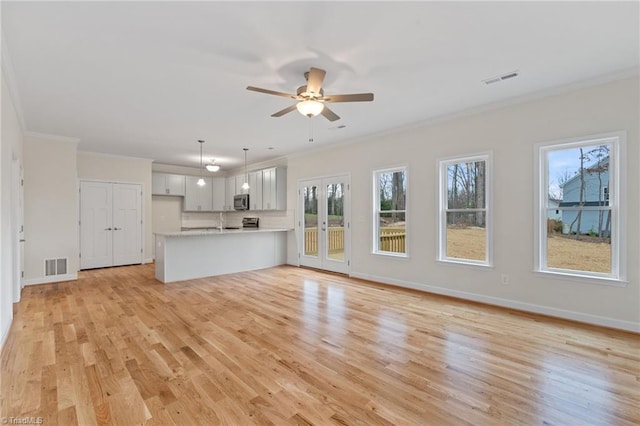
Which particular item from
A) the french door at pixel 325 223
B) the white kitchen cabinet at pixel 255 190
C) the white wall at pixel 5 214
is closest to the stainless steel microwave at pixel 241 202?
the white kitchen cabinet at pixel 255 190

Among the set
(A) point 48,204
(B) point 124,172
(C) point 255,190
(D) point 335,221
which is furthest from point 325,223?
(A) point 48,204

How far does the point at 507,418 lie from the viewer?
6.19 feet

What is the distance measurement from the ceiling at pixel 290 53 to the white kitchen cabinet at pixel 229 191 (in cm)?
458

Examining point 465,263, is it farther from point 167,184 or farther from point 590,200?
point 167,184

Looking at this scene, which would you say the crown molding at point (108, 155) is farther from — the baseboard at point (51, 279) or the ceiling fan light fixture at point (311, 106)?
the ceiling fan light fixture at point (311, 106)

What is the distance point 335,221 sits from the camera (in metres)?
6.51

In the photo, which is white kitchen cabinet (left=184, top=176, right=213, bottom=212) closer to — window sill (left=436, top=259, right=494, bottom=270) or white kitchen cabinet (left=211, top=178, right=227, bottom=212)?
white kitchen cabinet (left=211, top=178, right=227, bottom=212)

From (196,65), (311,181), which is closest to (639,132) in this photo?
(196,65)

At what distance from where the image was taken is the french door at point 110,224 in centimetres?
693

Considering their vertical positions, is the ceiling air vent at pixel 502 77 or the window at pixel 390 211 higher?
the ceiling air vent at pixel 502 77

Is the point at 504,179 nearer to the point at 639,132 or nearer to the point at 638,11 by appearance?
the point at 639,132

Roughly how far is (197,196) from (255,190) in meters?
2.14

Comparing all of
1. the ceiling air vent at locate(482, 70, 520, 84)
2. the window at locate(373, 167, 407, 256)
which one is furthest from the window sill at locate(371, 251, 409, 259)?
the ceiling air vent at locate(482, 70, 520, 84)

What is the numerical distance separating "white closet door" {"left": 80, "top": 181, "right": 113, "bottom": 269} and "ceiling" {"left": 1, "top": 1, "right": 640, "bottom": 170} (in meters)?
2.93
